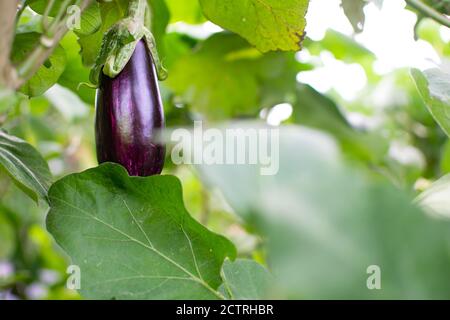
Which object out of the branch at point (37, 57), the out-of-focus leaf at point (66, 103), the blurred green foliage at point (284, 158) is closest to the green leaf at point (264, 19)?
the blurred green foliage at point (284, 158)

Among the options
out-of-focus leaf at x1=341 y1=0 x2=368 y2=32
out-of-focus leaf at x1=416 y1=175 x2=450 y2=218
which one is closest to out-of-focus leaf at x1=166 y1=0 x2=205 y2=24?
out-of-focus leaf at x1=341 y1=0 x2=368 y2=32

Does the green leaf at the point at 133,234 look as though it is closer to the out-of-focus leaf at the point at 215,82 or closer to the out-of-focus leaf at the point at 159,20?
the out-of-focus leaf at the point at 159,20

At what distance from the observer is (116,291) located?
1.51 feet

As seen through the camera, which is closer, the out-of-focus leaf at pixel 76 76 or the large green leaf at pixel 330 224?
the large green leaf at pixel 330 224

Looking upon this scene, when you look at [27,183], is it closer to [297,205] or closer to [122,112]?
[122,112]

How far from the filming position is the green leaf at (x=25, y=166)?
0.52 meters

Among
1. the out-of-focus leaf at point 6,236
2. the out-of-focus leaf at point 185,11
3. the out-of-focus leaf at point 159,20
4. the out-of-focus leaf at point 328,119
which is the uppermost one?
the out-of-focus leaf at point 185,11

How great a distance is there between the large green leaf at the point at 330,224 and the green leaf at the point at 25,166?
26 centimetres

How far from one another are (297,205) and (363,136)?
98cm

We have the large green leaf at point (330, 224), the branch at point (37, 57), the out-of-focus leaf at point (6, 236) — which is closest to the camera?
the large green leaf at point (330, 224)

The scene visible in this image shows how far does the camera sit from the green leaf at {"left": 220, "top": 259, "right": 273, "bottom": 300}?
500 mm

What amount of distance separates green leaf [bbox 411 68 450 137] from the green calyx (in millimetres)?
192
